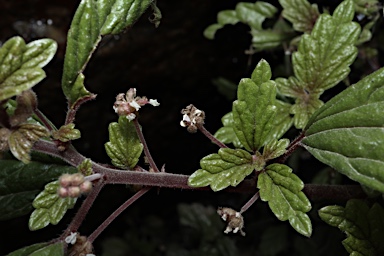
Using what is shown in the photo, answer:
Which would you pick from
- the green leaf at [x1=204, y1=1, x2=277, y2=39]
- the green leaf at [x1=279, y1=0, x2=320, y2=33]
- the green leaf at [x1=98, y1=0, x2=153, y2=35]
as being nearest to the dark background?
the green leaf at [x1=204, y1=1, x2=277, y2=39]

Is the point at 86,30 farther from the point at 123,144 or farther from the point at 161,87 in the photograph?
the point at 161,87

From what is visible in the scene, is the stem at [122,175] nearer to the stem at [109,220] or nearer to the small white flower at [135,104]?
the stem at [109,220]

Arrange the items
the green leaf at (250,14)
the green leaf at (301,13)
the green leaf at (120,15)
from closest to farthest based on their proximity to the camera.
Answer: the green leaf at (120,15) → the green leaf at (301,13) → the green leaf at (250,14)

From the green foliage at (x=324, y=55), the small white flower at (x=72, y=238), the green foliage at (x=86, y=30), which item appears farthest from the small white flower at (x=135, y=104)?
the green foliage at (x=324, y=55)

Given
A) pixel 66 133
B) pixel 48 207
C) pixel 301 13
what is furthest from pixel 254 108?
pixel 301 13

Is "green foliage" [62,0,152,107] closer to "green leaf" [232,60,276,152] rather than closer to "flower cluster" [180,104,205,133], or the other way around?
"flower cluster" [180,104,205,133]
